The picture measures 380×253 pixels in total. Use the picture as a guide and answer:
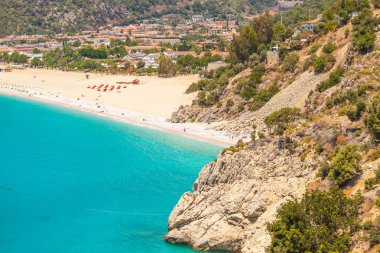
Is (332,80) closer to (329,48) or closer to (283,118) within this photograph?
(283,118)

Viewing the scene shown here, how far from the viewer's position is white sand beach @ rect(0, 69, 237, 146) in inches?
2896

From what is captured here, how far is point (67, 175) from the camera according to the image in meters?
55.0

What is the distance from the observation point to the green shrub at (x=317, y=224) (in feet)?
94.3

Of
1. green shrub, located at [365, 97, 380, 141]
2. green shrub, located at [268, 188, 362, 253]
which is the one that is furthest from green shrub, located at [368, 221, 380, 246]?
green shrub, located at [365, 97, 380, 141]

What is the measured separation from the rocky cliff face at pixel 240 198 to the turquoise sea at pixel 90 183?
5.82 ft

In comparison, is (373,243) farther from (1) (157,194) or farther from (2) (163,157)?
(2) (163,157)

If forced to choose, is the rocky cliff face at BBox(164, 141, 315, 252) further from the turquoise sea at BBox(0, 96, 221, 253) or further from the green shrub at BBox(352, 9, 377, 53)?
the green shrub at BBox(352, 9, 377, 53)

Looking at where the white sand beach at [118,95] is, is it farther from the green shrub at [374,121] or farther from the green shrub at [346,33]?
the green shrub at [374,121]

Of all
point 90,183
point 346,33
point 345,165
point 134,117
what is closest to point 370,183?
point 345,165

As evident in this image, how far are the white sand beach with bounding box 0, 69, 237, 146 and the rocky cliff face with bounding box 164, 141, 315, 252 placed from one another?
22723 mm

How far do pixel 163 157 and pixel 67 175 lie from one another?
1063 centimetres

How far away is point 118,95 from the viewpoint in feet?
324

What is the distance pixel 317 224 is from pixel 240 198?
23.0 feet

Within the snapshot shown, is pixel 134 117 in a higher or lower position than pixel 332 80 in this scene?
lower
